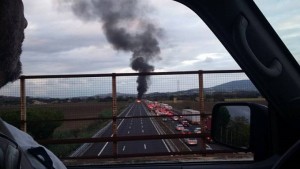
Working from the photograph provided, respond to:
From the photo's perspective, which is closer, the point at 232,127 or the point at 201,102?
the point at 232,127

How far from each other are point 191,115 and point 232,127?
4900 millimetres

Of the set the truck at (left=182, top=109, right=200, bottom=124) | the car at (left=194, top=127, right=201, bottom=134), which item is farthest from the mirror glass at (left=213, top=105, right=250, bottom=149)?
the car at (left=194, top=127, right=201, bottom=134)

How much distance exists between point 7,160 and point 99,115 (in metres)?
6.84

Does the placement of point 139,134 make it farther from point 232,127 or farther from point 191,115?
point 232,127

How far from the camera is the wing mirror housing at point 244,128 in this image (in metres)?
2.64

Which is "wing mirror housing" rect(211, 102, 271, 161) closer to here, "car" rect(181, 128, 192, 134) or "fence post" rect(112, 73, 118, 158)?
"car" rect(181, 128, 192, 134)

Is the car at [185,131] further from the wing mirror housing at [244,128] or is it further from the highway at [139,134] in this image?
the wing mirror housing at [244,128]

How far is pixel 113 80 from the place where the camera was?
25.9 feet

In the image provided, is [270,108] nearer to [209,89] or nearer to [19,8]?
[19,8]

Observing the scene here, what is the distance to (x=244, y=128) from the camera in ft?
8.80

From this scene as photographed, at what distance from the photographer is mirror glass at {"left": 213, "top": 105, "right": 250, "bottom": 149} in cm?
269

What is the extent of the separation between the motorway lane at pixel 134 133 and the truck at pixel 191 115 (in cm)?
54

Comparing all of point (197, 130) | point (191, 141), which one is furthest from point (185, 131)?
point (191, 141)

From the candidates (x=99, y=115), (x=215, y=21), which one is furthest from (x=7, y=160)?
(x=99, y=115)
